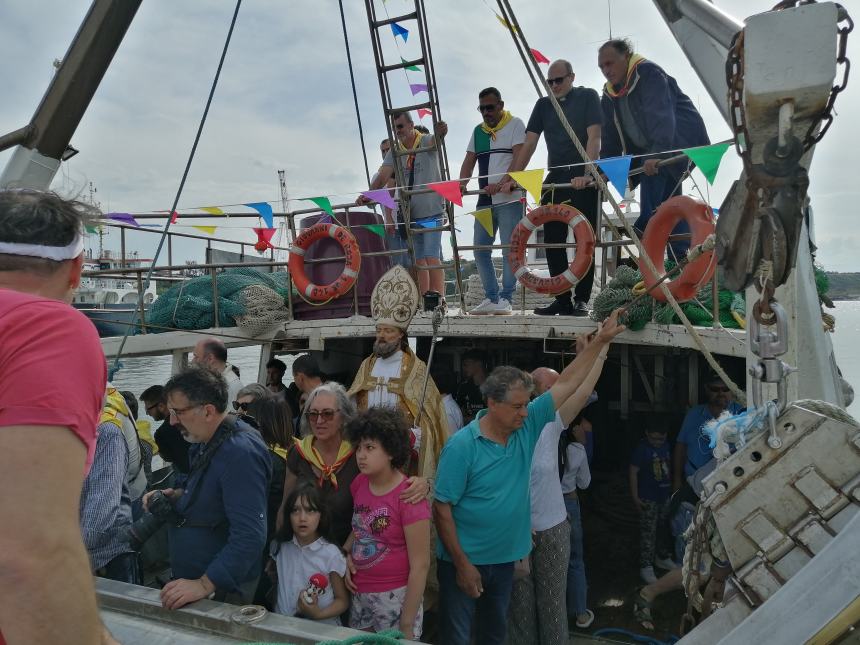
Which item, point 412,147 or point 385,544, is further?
point 412,147

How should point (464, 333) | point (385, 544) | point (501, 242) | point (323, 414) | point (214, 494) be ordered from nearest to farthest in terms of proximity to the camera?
point (214, 494) < point (385, 544) < point (323, 414) < point (464, 333) < point (501, 242)

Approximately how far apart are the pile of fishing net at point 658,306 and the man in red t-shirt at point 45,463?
164 inches

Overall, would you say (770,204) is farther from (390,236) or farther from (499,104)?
(390,236)

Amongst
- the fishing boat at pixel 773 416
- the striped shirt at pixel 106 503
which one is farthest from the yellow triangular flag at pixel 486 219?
the striped shirt at pixel 106 503

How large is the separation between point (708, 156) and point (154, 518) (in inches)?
150

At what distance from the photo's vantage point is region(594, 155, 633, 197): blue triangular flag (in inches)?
173

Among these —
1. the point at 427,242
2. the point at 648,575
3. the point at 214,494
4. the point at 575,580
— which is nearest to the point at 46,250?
the point at 214,494

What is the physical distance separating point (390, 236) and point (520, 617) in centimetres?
423

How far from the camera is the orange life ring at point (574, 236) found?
16.9 feet

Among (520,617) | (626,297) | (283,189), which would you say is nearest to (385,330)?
(626,297)

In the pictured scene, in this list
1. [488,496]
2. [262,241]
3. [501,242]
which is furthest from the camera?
[262,241]

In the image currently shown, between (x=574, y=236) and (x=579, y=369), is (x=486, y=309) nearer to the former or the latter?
(x=574, y=236)

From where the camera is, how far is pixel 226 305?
6.87 m

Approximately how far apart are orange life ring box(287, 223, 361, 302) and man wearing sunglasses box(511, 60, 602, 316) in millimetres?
1817
